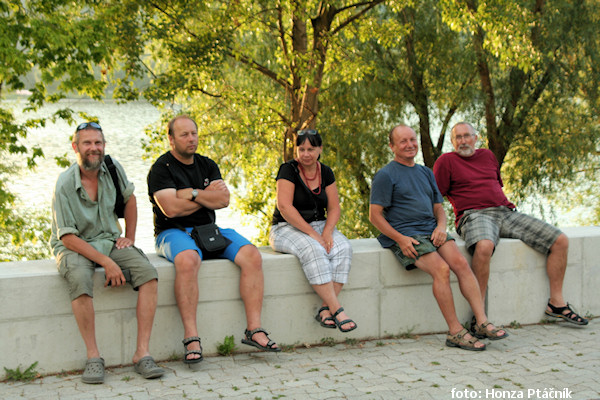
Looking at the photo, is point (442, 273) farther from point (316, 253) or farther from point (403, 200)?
point (316, 253)

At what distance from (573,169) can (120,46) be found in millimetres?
8172

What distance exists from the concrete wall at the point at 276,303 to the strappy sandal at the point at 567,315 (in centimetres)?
11

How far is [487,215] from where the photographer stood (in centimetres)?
519

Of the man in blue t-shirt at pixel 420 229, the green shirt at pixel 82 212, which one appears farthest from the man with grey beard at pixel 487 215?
the green shirt at pixel 82 212

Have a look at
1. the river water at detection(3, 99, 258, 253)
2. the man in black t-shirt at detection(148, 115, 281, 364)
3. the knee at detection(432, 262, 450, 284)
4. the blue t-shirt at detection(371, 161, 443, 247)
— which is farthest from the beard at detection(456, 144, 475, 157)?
the river water at detection(3, 99, 258, 253)

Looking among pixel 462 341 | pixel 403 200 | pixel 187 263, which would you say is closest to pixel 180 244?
pixel 187 263

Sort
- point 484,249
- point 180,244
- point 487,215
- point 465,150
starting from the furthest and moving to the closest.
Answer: point 465,150 < point 487,215 < point 484,249 < point 180,244

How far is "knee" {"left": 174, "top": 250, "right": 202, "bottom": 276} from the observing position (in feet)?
13.5

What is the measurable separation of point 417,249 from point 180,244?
5.15 ft

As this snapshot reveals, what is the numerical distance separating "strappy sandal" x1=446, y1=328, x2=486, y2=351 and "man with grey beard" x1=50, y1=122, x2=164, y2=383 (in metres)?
1.88

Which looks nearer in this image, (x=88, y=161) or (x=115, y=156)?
(x=88, y=161)

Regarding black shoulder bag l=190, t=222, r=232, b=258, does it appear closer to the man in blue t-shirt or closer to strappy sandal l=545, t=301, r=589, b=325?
the man in blue t-shirt

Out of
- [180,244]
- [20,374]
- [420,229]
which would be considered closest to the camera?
[20,374]

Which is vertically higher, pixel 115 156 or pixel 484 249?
pixel 115 156
